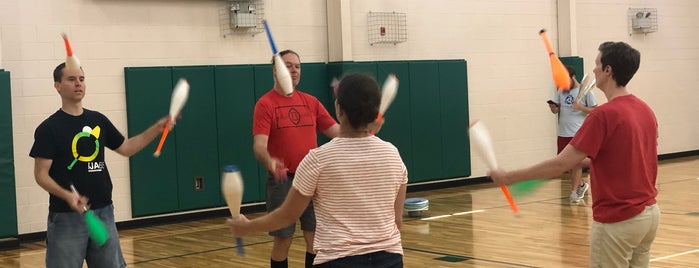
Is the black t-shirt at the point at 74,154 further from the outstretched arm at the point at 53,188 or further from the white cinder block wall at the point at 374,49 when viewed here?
the white cinder block wall at the point at 374,49

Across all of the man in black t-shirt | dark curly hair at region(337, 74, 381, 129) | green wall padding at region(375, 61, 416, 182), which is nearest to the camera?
dark curly hair at region(337, 74, 381, 129)

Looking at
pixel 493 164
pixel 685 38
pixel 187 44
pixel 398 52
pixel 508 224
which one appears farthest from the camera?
pixel 685 38

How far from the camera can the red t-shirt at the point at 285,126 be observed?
653 cm

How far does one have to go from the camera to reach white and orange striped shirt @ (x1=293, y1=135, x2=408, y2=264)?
12.0ft

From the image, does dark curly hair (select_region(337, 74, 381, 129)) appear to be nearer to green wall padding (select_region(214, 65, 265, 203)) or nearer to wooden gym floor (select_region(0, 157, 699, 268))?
wooden gym floor (select_region(0, 157, 699, 268))

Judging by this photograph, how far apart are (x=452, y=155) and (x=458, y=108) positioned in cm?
74

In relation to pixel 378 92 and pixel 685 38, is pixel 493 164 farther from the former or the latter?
pixel 685 38

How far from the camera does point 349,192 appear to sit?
12.1 feet

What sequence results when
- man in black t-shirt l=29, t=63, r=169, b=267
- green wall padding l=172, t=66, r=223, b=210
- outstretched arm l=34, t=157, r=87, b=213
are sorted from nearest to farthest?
1. outstretched arm l=34, t=157, r=87, b=213
2. man in black t-shirt l=29, t=63, r=169, b=267
3. green wall padding l=172, t=66, r=223, b=210

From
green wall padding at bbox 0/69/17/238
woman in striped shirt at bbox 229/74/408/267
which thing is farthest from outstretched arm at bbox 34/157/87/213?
green wall padding at bbox 0/69/17/238

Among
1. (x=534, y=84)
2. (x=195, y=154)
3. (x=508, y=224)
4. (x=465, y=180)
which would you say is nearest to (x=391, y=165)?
(x=508, y=224)

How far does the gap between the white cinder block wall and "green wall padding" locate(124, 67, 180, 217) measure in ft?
0.42

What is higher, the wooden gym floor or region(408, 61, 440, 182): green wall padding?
region(408, 61, 440, 182): green wall padding

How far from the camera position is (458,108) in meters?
14.8
